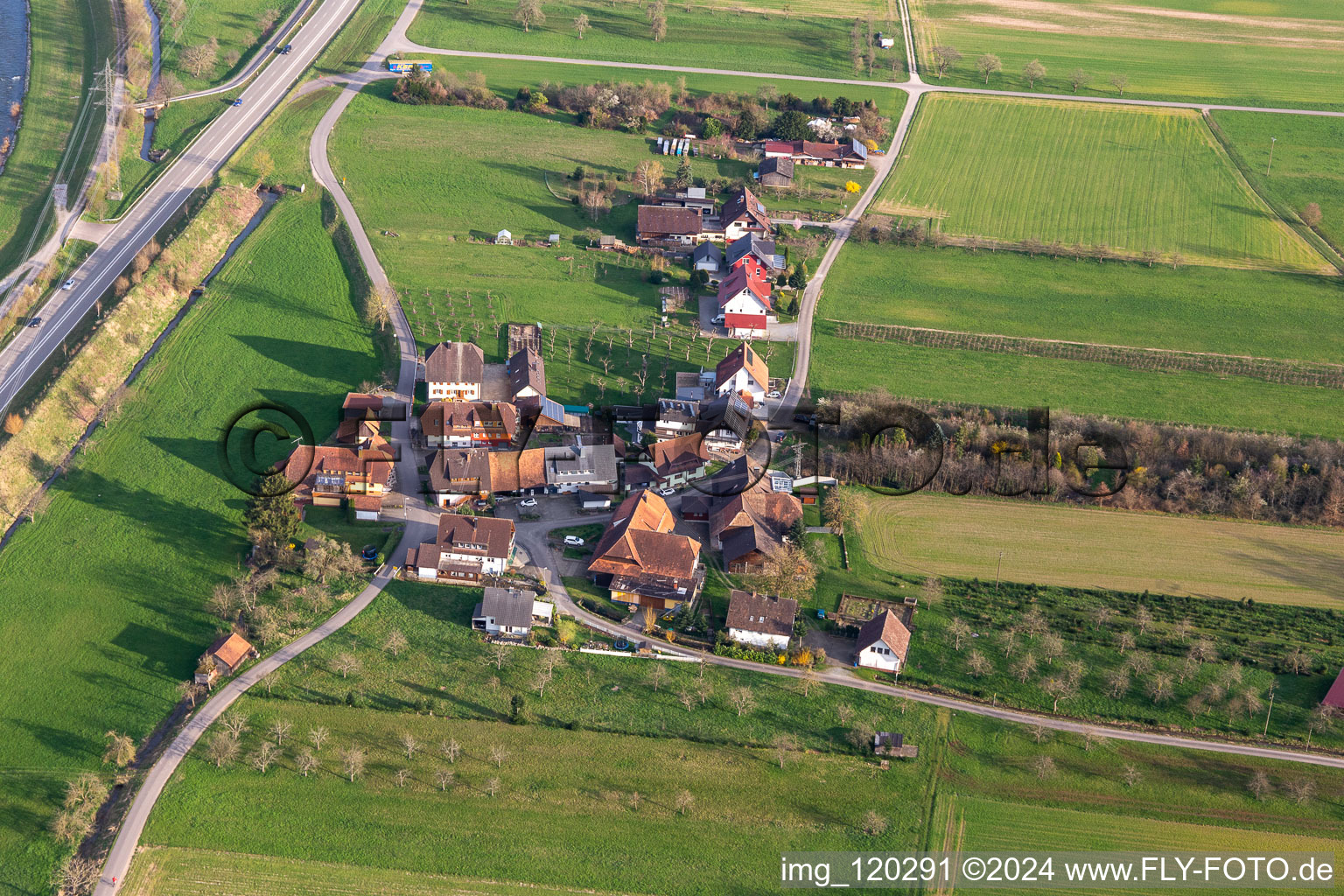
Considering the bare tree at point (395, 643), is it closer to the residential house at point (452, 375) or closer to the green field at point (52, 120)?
the residential house at point (452, 375)

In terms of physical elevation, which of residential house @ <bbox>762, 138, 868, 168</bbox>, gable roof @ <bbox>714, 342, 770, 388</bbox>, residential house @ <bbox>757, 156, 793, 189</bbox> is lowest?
gable roof @ <bbox>714, 342, 770, 388</bbox>

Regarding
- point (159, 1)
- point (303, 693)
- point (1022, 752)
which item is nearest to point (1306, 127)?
point (1022, 752)

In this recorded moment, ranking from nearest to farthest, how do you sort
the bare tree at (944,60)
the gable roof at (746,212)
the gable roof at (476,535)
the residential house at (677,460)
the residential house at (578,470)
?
the gable roof at (476,535), the residential house at (578,470), the residential house at (677,460), the gable roof at (746,212), the bare tree at (944,60)

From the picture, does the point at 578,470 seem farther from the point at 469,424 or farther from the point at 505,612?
the point at 505,612

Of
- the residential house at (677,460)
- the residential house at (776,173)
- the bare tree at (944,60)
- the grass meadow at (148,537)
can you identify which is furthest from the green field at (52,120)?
the bare tree at (944,60)

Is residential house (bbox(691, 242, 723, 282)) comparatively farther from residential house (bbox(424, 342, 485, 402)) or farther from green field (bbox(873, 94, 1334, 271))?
residential house (bbox(424, 342, 485, 402))

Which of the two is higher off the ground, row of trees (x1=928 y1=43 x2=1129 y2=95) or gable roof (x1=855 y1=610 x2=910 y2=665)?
row of trees (x1=928 y1=43 x2=1129 y2=95)

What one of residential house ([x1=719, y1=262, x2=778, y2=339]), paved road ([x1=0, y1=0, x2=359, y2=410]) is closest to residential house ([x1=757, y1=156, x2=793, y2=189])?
residential house ([x1=719, y1=262, x2=778, y2=339])
